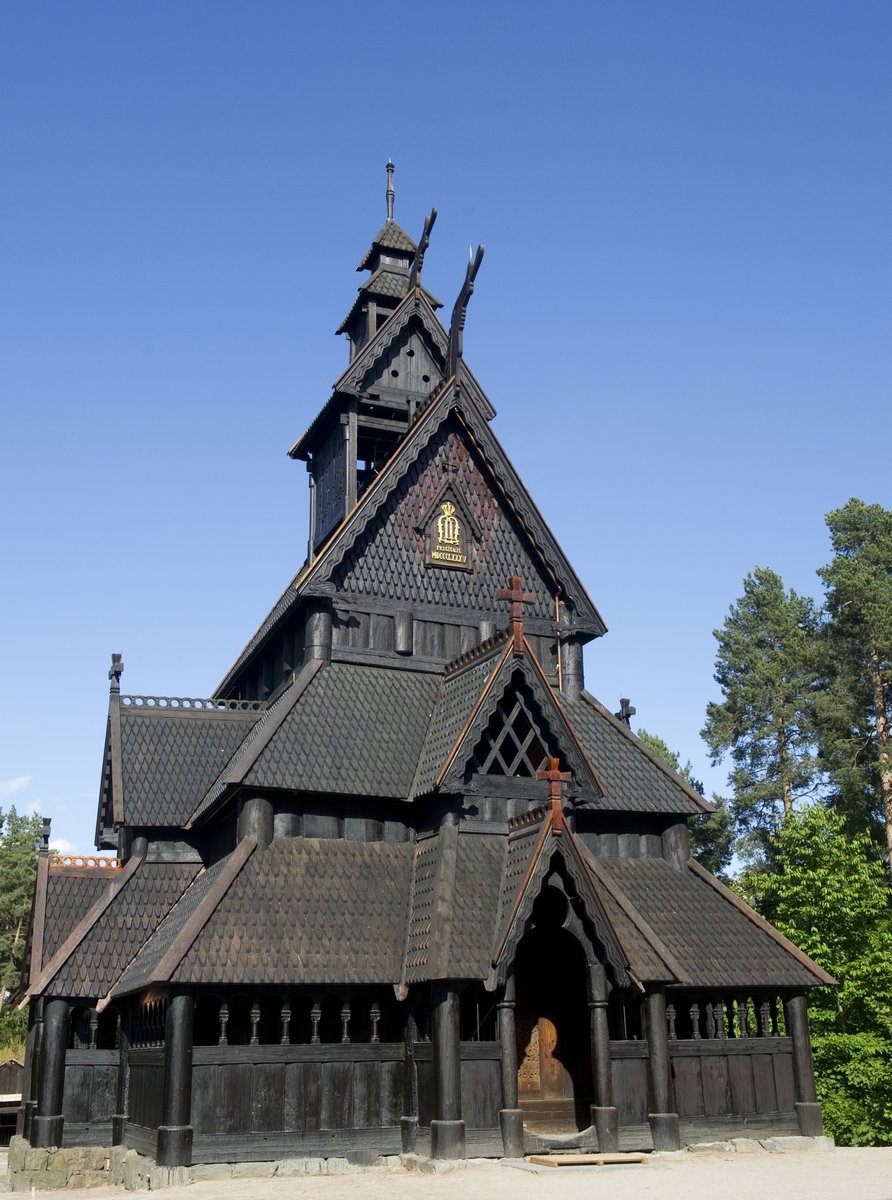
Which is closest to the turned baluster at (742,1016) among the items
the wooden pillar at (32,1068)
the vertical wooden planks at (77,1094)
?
the vertical wooden planks at (77,1094)

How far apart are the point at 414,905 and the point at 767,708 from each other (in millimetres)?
33196

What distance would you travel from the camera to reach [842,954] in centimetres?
3200

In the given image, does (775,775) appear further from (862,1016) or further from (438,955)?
(438,955)

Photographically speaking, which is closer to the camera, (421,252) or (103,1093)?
(103,1093)

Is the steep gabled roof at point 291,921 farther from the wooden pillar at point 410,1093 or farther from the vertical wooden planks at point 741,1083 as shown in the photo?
the vertical wooden planks at point 741,1083

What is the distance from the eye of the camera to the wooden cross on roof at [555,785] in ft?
64.5

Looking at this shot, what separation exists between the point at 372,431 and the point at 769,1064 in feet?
55.3

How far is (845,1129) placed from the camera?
26.8 metres

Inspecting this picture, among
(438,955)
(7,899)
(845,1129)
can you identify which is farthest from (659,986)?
(7,899)

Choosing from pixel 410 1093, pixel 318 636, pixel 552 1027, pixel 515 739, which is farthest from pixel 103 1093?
pixel 515 739

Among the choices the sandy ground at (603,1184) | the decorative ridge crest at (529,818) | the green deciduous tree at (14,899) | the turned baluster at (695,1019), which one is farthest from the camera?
the green deciduous tree at (14,899)

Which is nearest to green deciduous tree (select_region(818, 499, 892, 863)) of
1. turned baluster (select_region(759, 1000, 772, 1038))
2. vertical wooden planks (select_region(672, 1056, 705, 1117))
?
turned baluster (select_region(759, 1000, 772, 1038))

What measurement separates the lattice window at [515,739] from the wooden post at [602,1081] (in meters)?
4.19

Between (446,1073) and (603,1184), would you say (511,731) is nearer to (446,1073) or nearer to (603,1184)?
(446,1073)
